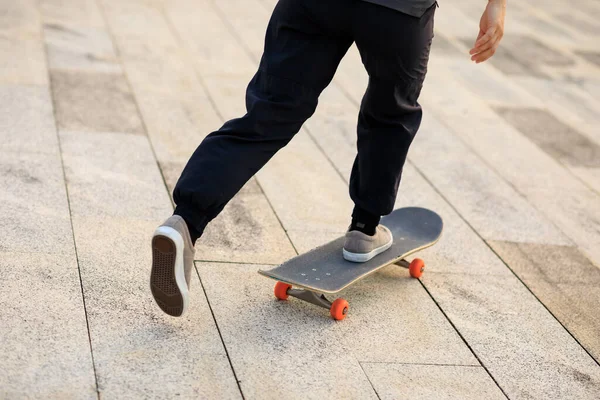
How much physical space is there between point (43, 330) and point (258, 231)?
4.02ft

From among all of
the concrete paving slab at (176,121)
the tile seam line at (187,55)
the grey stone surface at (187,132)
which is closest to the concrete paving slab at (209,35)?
the tile seam line at (187,55)

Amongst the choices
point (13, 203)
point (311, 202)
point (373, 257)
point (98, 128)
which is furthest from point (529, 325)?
point (98, 128)

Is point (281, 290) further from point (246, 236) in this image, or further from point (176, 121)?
point (176, 121)

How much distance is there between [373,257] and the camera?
3381 mm

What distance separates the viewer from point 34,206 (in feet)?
11.9

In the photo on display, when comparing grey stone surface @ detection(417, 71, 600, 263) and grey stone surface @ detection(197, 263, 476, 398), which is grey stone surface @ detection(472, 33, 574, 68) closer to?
grey stone surface @ detection(417, 71, 600, 263)

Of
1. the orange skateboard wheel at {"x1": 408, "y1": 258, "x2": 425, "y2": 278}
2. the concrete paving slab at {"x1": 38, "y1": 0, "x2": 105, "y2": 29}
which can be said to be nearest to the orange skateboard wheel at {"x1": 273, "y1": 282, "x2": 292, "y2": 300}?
the orange skateboard wheel at {"x1": 408, "y1": 258, "x2": 425, "y2": 278}

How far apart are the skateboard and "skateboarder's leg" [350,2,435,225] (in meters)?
0.18

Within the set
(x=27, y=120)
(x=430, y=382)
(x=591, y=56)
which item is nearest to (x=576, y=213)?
(x=430, y=382)

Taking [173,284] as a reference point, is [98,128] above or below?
below

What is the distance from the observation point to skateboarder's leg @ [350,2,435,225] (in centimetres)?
274

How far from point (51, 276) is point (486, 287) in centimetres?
169

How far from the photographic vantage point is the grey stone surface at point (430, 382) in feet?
9.09

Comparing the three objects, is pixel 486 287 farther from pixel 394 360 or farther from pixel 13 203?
pixel 13 203
